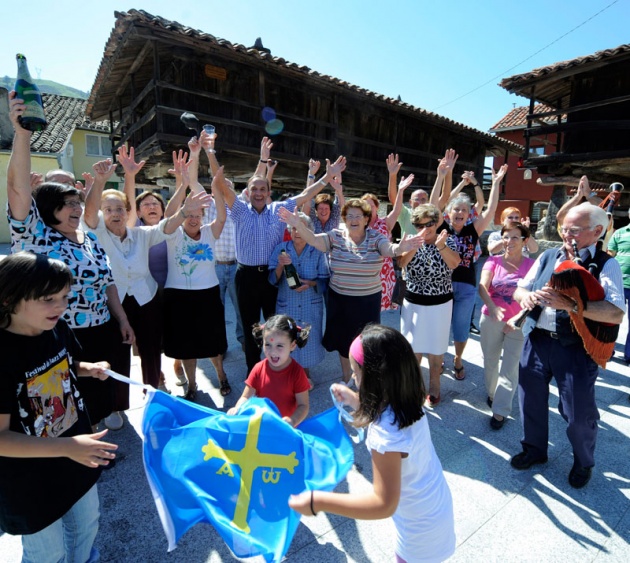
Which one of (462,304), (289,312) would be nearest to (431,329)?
(462,304)

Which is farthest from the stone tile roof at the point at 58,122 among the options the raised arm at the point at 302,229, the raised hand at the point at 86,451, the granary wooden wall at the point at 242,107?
the raised hand at the point at 86,451

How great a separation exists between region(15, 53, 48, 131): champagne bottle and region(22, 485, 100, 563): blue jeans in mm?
1891

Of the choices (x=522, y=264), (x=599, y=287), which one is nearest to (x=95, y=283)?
(x=599, y=287)

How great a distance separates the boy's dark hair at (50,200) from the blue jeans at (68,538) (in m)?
1.57

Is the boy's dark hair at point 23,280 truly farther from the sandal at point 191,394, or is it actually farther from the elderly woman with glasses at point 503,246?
the elderly woman with glasses at point 503,246

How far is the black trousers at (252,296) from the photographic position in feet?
12.2

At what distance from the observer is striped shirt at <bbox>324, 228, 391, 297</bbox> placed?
11.2 ft

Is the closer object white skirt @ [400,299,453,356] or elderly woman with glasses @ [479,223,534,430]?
elderly woman with glasses @ [479,223,534,430]

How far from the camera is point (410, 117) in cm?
1223

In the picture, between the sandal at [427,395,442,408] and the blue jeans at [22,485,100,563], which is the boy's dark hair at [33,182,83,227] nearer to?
the blue jeans at [22,485,100,563]

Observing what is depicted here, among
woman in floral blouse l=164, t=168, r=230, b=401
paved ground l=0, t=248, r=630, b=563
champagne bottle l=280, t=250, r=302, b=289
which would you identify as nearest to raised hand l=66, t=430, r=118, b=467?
paved ground l=0, t=248, r=630, b=563

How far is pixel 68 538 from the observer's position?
1724 mm

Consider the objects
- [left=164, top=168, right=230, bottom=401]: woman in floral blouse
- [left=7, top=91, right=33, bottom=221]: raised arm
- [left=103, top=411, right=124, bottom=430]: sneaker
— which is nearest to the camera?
[left=7, top=91, right=33, bottom=221]: raised arm

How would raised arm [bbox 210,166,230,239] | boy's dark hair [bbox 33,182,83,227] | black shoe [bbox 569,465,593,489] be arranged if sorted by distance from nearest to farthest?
1. boy's dark hair [bbox 33,182,83,227]
2. black shoe [bbox 569,465,593,489]
3. raised arm [bbox 210,166,230,239]
